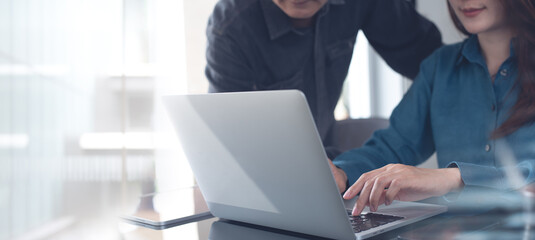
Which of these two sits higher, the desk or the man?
the man

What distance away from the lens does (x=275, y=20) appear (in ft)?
4.47

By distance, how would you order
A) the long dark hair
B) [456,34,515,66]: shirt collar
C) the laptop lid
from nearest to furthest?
the laptop lid
the long dark hair
[456,34,515,66]: shirt collar

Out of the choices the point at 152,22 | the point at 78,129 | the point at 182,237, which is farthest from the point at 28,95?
the point at 182,237

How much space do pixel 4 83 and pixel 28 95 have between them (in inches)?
3.3

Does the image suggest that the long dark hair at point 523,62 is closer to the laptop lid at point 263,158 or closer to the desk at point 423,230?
the desk at point 423,230

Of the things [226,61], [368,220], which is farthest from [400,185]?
[226,61]

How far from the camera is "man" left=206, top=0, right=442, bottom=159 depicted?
1.35m

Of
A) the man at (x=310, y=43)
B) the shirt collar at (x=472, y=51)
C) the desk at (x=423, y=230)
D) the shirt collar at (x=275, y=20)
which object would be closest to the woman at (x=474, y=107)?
the shirt collar at (x=472, y=51)

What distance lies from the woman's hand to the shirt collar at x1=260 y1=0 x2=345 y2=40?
0.70m

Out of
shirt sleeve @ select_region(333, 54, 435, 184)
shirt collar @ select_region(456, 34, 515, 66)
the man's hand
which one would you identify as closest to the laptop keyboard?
the man's hand

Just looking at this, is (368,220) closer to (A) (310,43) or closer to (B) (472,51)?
(B) (472,51)

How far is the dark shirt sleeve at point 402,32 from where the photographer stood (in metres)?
1.43

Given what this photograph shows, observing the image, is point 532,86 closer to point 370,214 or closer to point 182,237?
point 370,214

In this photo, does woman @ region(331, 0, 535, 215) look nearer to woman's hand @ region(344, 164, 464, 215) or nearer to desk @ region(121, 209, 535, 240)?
woman's hand @ region(344, 164, 464, 215)
